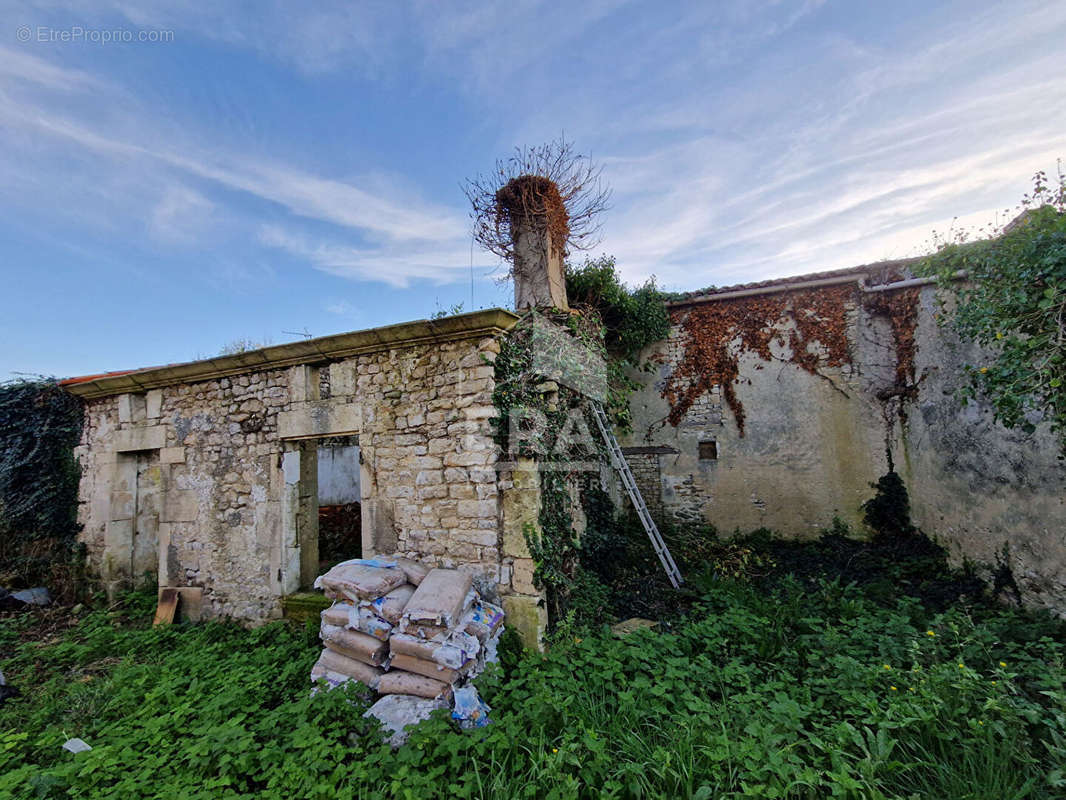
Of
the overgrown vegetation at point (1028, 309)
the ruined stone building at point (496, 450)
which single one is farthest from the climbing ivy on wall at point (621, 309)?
the overgrown vegetation at point (1028, 309)

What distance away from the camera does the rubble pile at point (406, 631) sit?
3.22 metres

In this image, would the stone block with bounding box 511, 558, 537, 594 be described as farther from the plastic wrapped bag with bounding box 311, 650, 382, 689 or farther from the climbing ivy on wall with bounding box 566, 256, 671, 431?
the climbing ivy on wall with bounding box 566, 256, 671, 431

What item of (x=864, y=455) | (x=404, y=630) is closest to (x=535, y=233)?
(x=404, y=630)

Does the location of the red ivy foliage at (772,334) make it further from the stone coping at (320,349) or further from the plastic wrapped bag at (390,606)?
the plastic wrapped bag at (390,606)

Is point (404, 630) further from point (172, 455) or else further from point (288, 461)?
point (172, 455)

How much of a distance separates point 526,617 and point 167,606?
4560 millimetres

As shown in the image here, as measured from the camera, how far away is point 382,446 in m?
4.45

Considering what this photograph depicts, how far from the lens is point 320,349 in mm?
4742

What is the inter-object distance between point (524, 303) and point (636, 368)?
108 inches

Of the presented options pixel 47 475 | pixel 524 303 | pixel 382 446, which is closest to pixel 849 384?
pixel 524 303

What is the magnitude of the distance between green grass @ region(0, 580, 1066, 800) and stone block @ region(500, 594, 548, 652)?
0.62 ft

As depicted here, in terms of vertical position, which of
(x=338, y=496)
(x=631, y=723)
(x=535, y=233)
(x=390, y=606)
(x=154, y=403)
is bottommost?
(x=631, y=723)

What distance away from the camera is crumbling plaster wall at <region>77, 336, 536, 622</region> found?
4059 mm

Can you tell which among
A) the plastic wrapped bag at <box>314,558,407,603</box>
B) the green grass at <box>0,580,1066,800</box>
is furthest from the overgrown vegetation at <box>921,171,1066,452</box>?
the plastic wrapped bag at <box>314,558,407,603</box>
